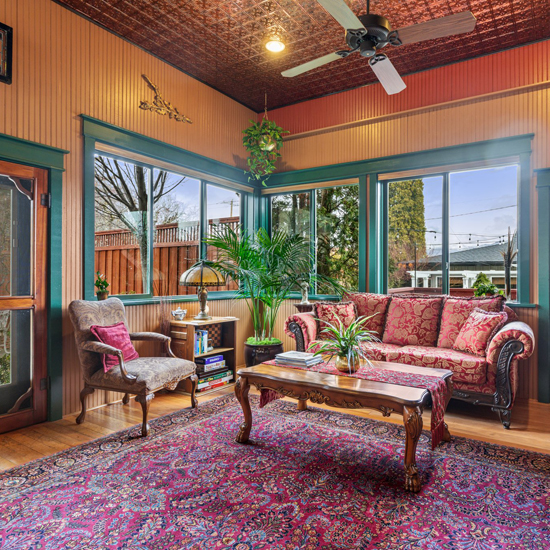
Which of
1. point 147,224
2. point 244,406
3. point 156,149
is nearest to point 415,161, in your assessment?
point 156,149

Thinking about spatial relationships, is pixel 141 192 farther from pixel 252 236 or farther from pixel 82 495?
pixel 82 495

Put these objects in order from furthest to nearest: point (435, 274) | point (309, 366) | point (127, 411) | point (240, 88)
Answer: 1. point (240, 88)
2. point (435, 274)
3. point (127, 411)
4. point (309, 366)

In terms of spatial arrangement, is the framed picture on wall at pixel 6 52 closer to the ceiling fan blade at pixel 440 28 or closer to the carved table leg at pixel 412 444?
the ceiling fan blade at pixel 440 28

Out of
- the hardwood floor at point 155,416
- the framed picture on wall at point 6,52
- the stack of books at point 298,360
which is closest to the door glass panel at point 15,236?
the framed picture on wall at point 6,52

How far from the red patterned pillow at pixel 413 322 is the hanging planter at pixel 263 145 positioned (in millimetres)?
2405

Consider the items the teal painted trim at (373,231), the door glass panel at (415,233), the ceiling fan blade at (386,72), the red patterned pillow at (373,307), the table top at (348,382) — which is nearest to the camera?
the table top at (348,382)

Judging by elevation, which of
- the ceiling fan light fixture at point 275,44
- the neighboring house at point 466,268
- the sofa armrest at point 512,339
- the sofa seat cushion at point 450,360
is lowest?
the sofa seat cushion at point 450,360

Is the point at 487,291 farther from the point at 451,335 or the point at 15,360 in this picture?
the point at 15,360

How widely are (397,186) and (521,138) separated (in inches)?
52.3

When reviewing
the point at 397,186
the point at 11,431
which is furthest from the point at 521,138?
the point at 11,431

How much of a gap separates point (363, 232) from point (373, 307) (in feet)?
3.24

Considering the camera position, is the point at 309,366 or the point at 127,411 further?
the point at 127,411

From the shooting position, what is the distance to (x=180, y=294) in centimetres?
468

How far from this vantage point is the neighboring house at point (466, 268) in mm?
4387
